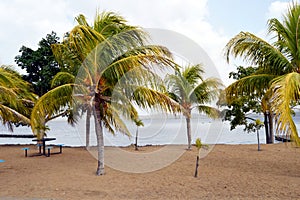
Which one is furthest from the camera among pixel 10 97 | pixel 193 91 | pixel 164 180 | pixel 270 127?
pixel 270 127

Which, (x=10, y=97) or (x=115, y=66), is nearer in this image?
(x=115, y=66)

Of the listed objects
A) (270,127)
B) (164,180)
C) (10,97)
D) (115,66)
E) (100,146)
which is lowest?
(164,180)

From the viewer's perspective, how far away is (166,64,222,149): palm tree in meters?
12.8

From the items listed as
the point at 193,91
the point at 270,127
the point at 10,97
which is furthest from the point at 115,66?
the point at 270,127

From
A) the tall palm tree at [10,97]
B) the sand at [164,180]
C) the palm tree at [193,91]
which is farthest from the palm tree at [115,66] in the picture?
the palm tree at [193,91]

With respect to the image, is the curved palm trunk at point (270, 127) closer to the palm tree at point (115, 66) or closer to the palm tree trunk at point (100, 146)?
the palm tree at point (115, 66)

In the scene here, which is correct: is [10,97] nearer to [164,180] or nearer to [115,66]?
[115,66]

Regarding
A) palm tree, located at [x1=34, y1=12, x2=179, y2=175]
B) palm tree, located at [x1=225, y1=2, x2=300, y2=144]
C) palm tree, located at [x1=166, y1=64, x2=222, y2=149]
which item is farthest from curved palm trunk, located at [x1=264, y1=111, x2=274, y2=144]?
palm tree, located at [x1=34, y1=12, x2=179, y2=175]

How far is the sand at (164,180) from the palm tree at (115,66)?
1.10 meters

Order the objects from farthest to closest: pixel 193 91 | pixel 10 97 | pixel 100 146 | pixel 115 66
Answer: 1. pixel 193 91
2. pixel 100 146
3. pixel 10 97
4. pixel 115 66

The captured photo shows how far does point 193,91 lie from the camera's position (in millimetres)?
13016

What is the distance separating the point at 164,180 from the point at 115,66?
3.10 metres

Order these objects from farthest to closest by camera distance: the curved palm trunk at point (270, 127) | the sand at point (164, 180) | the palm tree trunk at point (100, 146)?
the curved palm trunk at point (270, 127) → the palm tree trunk at point (100, 146) → the sand at point (164, 180)

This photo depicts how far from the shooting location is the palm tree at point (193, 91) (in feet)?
42.0
